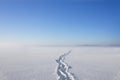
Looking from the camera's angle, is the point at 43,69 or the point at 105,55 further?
the point at 105,55

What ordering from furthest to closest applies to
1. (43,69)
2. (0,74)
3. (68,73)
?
1. (68,73)
2. (43,69)
3. (0,74)

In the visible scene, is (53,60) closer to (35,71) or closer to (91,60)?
(35,71)

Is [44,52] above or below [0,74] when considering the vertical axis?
above

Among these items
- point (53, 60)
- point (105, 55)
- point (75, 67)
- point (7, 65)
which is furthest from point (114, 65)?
point (7, 65)

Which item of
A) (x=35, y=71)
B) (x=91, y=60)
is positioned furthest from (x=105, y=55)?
(x=35, y=71)

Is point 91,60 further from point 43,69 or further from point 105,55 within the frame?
point 43,69

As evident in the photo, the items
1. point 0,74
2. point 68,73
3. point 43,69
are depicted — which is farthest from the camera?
point 68,73
